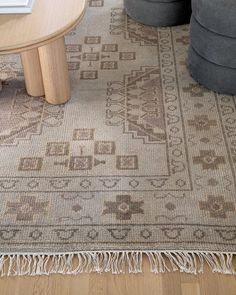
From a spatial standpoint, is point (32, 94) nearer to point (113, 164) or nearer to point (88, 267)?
point (113, 164)

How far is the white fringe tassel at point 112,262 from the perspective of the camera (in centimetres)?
131

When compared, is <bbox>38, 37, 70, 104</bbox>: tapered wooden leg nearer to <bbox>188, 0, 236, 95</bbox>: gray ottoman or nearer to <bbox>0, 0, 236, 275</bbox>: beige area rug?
<bbox>0, 0, 236, 275</bbox>: beige area rug

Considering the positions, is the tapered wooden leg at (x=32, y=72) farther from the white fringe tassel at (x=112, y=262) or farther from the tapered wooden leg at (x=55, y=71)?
the white fringe tassel at (x=112, y=262)

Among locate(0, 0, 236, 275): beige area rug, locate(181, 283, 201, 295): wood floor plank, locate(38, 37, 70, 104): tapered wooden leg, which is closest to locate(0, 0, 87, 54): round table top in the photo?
locate(38, 37, 70, 104): tapered wooden leg

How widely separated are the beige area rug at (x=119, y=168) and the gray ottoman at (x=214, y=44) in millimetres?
68

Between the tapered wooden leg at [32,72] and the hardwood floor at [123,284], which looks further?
the tapered wooden leg at [32,72]

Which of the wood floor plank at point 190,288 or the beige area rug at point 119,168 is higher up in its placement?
the beige area rug at point 119,168

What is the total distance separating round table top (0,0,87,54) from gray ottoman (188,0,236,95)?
49cm

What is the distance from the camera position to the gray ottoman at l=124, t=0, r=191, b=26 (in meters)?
2.23

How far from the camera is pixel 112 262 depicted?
1.32m

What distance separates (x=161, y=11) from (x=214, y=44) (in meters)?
0.57

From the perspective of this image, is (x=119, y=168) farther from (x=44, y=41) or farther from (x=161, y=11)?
(x=161, y=11)

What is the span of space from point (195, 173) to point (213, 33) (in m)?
0.59

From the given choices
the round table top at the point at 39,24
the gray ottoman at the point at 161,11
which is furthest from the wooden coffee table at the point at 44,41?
the gray ottoman at the point at 161,11
